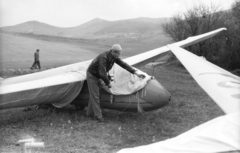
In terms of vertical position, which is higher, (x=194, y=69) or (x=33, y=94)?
(x=194, y=69)

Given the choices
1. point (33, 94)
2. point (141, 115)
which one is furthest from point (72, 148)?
point (141, 115)

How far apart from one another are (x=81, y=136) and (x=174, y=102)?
5.11 m

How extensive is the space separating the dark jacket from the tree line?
1714cm

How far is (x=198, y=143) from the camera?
8.54 ft

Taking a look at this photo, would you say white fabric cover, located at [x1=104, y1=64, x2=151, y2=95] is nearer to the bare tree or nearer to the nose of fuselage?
the nose of fuselage

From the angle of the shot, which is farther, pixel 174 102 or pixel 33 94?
pixel 174 102

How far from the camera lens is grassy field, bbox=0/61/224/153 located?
21.2 feet

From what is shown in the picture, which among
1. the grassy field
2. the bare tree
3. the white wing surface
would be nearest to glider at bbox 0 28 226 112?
the grassy field

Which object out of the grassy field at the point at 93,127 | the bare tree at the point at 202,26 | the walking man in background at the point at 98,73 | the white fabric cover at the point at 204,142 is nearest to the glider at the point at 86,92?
the walking man in background at the point at 98,73

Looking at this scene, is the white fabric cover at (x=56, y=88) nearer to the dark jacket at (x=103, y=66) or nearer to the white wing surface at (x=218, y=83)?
the dark jacket at (x=103, y=66)

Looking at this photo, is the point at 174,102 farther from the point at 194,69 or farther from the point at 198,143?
the point at 198,143

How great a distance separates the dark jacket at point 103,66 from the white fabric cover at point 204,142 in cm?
531

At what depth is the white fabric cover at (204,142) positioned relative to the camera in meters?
2.53

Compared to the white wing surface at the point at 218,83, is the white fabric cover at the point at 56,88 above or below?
below
